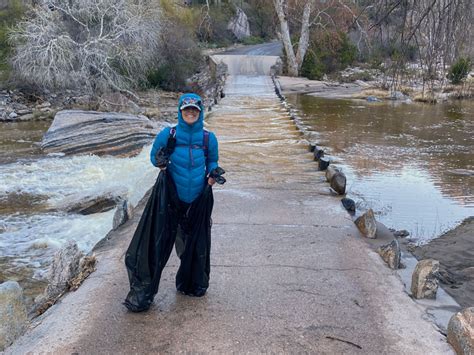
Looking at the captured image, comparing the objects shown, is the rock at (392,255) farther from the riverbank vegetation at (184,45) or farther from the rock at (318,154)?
the rock at (318,154)

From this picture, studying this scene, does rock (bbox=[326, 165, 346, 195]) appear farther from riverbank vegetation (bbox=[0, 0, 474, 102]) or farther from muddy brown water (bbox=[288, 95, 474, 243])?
riverbank vegetation (bbox=[0, 0, 474, 102])

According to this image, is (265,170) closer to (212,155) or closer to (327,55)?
(212,155)

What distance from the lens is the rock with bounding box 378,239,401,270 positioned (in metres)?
5.55

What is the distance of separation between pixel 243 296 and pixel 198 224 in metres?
0.79

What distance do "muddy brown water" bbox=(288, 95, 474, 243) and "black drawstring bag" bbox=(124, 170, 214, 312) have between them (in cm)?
464

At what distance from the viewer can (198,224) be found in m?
4.46

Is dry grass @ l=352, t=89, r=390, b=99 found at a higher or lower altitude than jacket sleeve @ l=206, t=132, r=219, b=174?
lower

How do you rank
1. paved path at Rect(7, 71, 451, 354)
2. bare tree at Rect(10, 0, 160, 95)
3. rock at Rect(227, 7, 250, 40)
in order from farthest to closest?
rock at Rect(227, 7, 250, 40) → bare tree at Rect(10, 0, 160, 95) → paved path at Rect(7, 71, 451, 354)

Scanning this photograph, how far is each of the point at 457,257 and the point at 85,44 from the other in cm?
2014

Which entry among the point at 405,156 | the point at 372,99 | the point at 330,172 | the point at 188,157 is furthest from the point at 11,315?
the point at 372,99

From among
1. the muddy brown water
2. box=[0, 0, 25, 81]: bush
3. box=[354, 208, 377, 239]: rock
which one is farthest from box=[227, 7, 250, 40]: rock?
box=[354, 208, 377, 239]: rock

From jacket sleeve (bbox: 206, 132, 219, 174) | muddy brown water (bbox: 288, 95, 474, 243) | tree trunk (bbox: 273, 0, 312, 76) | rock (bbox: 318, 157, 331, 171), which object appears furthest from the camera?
tree trunk (bbox: 273, 0, 312, 76)

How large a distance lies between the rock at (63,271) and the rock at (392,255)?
10.7 feet

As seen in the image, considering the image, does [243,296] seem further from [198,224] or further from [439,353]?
[439,353]
